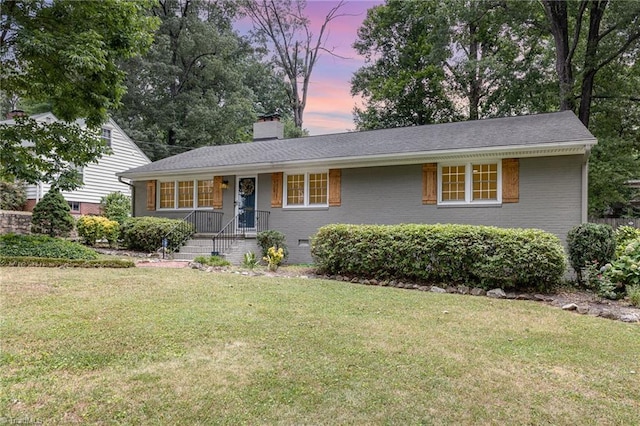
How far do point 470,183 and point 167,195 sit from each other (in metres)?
10.3

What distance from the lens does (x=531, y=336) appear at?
4.55 metres

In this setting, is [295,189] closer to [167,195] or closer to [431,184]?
[431,184]

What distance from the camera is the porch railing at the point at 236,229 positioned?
1155 centimetres

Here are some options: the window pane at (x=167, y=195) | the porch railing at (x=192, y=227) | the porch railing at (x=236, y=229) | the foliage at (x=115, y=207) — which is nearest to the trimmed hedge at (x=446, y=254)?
the porch railing at (x=236, y=229)

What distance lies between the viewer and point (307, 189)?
11.7m

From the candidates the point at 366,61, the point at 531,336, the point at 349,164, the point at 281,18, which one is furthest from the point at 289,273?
the point at 281,18

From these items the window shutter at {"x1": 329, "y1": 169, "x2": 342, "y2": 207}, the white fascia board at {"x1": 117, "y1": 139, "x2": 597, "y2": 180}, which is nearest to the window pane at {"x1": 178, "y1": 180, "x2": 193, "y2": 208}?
the white fascia board at {"x1": 117, "y1": 139, "x2": 597, "y2": 180}

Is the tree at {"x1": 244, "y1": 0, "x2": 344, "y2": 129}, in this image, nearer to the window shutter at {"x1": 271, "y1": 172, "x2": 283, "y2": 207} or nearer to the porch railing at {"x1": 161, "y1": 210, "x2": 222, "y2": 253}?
the porch railing at {"x1": 161, "y1": 210, "x2": 222, "y2": 253}

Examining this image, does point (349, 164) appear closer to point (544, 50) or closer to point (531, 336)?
point (531, 336)

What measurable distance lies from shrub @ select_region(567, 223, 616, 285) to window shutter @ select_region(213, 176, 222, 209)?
990 cm

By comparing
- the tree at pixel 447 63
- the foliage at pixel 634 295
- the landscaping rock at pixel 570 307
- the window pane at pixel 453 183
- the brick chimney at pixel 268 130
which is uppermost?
the tree at pixel 447 63

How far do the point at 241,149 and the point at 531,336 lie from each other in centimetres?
1227

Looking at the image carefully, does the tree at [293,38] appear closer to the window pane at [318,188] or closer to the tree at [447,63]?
the tree at [447,63]

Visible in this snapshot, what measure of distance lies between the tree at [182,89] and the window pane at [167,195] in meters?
11.4
